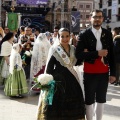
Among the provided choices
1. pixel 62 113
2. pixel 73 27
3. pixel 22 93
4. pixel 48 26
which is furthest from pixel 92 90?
pixel 48 26

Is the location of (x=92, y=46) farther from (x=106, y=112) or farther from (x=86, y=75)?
(x=106, y=112)

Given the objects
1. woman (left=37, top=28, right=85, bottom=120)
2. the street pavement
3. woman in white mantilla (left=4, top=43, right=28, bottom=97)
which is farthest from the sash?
woman in white mantilla (left=4, top=43, right=28, bottom=97)

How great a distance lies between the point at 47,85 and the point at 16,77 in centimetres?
293

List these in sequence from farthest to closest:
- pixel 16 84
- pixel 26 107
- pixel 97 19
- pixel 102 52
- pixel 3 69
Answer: pixel 3 69
pixel 16 84
pixel 26 107
pixel 97 19
pixel 102 52

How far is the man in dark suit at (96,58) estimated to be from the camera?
3877 millimetres

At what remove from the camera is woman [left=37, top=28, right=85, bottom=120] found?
4027 millimetres

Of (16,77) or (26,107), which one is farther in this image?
(16,77)

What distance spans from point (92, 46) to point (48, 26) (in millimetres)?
34382

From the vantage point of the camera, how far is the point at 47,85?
394cm

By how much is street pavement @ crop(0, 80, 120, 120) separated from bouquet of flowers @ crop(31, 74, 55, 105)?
122 cm

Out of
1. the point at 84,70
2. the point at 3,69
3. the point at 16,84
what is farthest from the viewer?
the point at 3,69

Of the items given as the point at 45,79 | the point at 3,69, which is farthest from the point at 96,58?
the point at 3,69

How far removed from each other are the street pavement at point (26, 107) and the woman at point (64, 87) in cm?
118

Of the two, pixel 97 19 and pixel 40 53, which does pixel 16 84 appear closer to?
pixel 40 53
